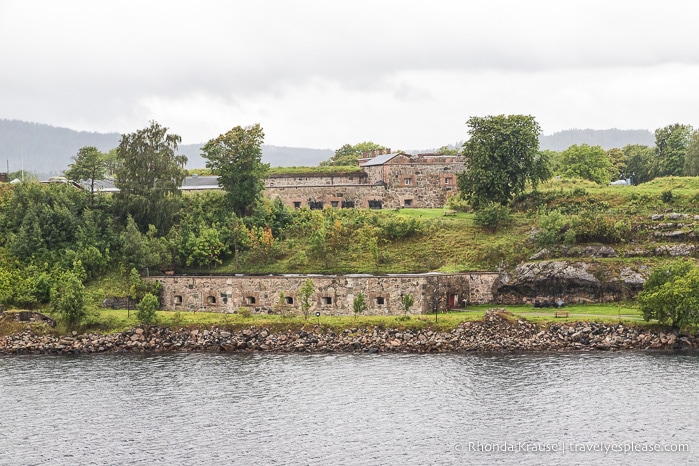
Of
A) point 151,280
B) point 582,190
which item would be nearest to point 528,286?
point 582,190

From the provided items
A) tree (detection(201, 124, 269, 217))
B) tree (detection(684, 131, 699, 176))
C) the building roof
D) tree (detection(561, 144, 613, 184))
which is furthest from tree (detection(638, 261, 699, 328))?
tree (detection(561, 144, 613, 184))

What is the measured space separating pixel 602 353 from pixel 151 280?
1421 inches

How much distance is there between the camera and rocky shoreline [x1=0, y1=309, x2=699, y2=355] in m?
63.1

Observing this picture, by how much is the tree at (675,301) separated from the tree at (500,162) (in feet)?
74.5

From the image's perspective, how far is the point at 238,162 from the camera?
286ft

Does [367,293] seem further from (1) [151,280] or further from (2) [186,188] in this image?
(2) [186,188]

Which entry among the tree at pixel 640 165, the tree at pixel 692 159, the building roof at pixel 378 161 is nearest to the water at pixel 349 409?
the building roof at pixel 378 161

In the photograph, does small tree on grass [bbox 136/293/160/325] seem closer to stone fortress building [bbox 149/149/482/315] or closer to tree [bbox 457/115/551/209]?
stone fortress building [bbox 149/149/482/315]

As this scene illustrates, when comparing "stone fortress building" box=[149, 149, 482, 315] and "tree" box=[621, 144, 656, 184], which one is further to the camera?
"tree" box=[621, 144, 656, 184]

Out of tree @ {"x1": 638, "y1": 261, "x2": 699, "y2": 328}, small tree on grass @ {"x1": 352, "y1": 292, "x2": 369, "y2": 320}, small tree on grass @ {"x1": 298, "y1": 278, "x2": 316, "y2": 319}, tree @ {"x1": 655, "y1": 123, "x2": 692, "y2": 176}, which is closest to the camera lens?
tree @ {"x1": 638, "y1": 261, "x2": 699, "y2": 328}

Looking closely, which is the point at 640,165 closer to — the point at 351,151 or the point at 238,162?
the point at 351,151

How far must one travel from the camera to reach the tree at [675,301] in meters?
62.7

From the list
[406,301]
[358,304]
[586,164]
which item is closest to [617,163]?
[586,164]

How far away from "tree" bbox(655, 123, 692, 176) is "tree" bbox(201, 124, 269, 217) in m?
54.6
